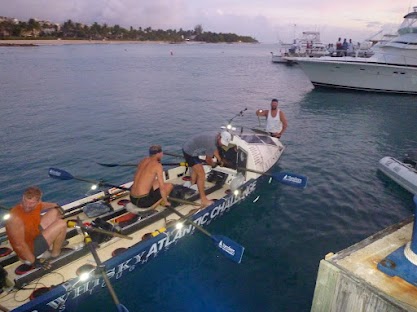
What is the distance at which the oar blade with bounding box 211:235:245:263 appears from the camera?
7012mm

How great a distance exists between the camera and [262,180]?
1209cm

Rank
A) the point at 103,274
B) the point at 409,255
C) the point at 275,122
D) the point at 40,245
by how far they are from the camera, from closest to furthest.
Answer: the point at 409,255 < the point at 103,274 < the point at 40,245 < the point at 275,122

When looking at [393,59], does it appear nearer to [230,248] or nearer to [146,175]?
[230,248]

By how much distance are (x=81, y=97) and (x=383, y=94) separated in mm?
30253

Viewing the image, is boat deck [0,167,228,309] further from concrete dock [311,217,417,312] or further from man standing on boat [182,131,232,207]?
concrete dock [311,217,417,312]

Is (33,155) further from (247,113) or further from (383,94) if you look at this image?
(383,94)

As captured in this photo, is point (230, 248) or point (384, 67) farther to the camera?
point (384, 67)

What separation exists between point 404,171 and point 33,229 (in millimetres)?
13392

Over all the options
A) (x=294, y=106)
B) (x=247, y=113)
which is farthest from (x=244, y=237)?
(x=294, y=106)

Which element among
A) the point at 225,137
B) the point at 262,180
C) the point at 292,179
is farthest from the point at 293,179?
the point at 225,137

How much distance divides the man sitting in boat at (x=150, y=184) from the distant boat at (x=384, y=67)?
28970mm

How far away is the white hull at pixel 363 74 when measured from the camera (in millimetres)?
30844

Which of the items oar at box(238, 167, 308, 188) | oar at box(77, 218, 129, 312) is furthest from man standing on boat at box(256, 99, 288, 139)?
oar at box(77, 218, 129, 312)

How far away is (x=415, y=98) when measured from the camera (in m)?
31.5
